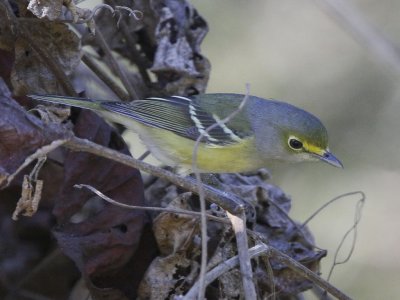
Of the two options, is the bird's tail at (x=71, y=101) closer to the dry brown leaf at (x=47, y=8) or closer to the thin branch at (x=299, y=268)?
the dry brown leaf at (x=47, y=8)

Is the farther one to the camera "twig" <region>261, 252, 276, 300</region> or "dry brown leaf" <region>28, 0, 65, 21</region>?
"dry brown leaf" <region>28, 0, 65, 21</region>

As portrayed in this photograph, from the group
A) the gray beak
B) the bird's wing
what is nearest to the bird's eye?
the gray beak

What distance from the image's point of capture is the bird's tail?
2.91 metres

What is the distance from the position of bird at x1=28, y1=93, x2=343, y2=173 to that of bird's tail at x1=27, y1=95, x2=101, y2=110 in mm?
337

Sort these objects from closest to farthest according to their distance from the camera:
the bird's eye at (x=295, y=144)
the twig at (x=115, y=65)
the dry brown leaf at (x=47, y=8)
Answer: the dry brown leaf at (x=47, y=8) → the twig at (x=115, y=65) → the bird's eye at (x=295, y=144)

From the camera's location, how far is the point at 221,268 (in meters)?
2.35

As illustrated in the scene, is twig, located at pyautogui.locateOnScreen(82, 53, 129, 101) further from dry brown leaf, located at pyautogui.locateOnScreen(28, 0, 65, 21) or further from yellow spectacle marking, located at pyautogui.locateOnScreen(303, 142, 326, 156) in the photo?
yellow spectacle marking, located at pyautogui.locateOnScreen(303, 142, 326, 156)

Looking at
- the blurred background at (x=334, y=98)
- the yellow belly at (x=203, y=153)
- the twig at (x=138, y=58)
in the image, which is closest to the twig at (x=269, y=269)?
the yellow belly at (x=203, y=153)

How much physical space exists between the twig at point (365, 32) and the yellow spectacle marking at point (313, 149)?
1362 millimetres

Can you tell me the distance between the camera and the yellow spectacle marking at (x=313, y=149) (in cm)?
Answer: 362

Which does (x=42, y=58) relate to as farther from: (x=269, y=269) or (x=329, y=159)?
(x=329, y=159)

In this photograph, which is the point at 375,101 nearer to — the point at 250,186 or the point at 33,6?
the point at 250,186

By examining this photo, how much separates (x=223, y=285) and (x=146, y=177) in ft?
2.31

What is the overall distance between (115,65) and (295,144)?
910mm
